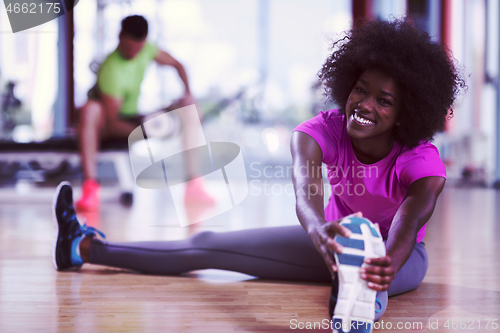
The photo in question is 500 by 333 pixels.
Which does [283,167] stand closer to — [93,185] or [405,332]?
[93,185]

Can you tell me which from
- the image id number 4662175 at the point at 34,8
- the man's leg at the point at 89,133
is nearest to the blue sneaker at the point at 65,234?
the man's leg at the point at 89,133

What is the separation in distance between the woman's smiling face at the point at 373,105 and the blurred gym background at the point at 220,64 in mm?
3928

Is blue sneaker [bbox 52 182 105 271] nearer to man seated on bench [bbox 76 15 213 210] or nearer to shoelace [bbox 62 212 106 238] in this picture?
shoelace [bbox 62 212 106 238]

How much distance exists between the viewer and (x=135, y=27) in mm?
2797

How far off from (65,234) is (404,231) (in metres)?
0.96

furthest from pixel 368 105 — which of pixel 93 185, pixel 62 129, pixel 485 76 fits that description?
pixel 62 129

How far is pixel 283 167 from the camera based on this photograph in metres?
5.46

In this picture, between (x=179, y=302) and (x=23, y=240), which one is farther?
(x=23, y=240)

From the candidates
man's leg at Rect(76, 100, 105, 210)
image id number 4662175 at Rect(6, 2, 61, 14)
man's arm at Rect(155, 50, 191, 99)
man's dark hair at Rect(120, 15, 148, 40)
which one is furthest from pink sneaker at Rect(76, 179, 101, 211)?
image id number 4662175 at Rect(6, 2, 61, 14)

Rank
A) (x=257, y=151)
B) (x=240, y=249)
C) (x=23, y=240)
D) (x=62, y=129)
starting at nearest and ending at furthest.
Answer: (x=240, y=249) → (x=23, y=240) → (x=62, y=129) → (x=257, y=151)

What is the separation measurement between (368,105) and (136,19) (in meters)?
2.16

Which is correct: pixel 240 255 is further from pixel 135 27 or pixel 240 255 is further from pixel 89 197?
pixel 135 27

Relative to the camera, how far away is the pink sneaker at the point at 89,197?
2.67 meters
